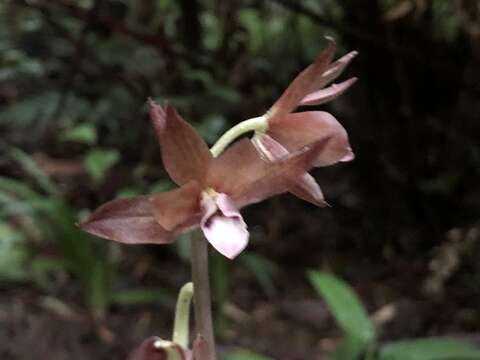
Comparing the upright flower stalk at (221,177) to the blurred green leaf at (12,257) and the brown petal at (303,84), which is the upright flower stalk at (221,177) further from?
the blurred green leaf at (12,257)

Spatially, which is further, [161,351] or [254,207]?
[254,207]

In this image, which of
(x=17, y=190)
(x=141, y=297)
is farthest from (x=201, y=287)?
(x=17, y=190)

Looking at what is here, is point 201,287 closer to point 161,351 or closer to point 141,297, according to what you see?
point 161,351

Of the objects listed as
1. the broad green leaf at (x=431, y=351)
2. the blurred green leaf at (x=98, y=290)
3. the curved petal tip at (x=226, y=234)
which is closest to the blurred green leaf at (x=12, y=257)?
the blurred green leaf at (x=98, y=290)

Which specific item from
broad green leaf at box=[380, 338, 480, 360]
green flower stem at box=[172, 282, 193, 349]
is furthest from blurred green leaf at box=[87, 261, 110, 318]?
green flower stem at box=[172, 282, 193, 349]

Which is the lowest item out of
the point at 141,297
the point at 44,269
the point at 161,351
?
the point at 161,351
